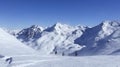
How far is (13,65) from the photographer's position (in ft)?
86.6

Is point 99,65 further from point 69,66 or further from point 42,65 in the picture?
point 42,65

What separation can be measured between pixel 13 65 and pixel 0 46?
19327 millimetres

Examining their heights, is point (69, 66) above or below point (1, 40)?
below

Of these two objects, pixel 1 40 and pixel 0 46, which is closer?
pixel 0 46

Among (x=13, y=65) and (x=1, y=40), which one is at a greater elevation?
(x=1, y=40)

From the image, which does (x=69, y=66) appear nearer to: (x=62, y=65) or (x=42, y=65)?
(x=62, y=65)

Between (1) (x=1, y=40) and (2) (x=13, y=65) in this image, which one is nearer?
(2) (x=13, y=65)

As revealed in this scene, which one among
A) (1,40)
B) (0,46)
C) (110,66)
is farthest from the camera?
(1,40)

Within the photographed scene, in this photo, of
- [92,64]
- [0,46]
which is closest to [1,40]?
[0,46]

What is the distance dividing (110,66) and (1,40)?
30.6m

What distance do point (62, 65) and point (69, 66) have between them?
906 millimetres

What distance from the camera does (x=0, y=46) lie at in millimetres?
44781

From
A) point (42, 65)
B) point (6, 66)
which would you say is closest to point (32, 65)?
point (42, 65)

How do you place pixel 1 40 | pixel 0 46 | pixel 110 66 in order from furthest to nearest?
pixel 1 40 → pixel 0 46 → pixel 110 66
